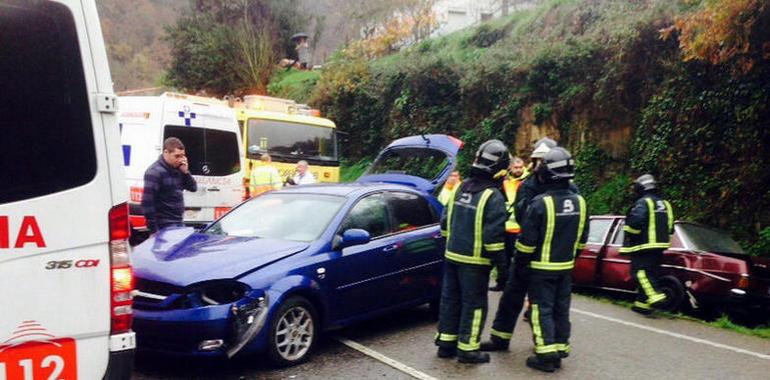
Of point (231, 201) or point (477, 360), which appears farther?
point (231, 201)

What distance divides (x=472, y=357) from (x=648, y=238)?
3.46 m

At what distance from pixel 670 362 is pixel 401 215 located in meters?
2.84

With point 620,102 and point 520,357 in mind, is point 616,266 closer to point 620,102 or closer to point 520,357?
point 520,357

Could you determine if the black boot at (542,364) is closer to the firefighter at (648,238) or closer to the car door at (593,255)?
the firefighter at (648,238)

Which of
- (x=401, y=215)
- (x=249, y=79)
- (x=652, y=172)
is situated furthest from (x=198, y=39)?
(x=401, y=215)

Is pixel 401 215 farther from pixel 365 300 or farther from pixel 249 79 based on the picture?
pixel 249 79

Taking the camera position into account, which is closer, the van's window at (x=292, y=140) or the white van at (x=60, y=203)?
the white van at (x=60, y=203)

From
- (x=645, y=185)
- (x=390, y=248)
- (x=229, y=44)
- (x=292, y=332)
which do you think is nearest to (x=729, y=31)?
(x=645, y=185)

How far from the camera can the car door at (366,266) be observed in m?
5.82

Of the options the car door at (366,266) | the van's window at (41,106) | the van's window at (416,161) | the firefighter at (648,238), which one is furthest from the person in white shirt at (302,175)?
the van's window at (41,106)

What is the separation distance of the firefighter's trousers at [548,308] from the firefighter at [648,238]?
276 centimetres

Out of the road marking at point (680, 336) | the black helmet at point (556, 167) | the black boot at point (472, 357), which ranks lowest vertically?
the road marking at point (680, 336)

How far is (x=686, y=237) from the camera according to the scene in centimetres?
855

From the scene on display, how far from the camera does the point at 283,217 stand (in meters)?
6.26
